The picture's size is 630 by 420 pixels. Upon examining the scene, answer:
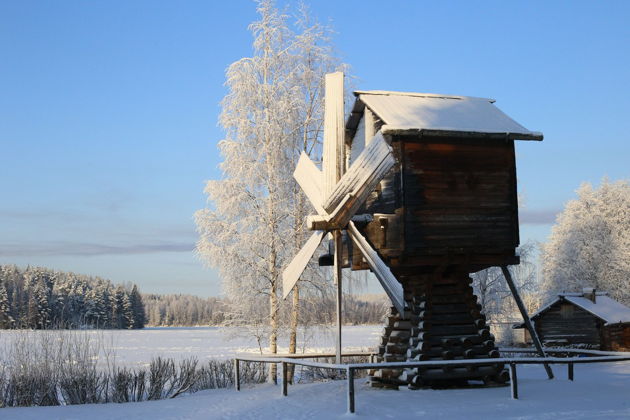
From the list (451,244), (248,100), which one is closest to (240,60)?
(248,100)

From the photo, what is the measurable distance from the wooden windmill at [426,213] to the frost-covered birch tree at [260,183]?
19.3 feet

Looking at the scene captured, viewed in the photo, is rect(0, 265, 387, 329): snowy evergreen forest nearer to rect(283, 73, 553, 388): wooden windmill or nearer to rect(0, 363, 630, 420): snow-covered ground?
rect(0, 363, 630, 420): snow-covered ground

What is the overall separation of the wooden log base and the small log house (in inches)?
626

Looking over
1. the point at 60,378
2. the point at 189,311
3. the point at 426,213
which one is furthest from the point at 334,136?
the point at 189,311

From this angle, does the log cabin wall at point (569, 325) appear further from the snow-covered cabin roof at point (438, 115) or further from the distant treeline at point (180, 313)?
the distant treeline at point (180, 313)

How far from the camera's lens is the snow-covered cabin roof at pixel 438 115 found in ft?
50.2

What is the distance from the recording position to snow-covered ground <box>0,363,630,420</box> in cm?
1235

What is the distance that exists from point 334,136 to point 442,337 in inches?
213

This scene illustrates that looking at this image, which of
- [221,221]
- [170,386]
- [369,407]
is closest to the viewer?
[369,407]

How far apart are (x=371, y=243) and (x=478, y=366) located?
3.91 m

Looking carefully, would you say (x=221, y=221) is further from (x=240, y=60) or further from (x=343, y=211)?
(x=343, y=211)

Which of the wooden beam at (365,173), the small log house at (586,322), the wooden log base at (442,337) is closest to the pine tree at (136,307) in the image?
the small log house at (586,322)

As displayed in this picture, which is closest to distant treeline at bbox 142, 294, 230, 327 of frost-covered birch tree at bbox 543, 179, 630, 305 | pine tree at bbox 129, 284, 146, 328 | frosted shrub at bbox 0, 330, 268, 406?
pine tree at bbox 129, 284, 146, 328

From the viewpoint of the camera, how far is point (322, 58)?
24.1m
